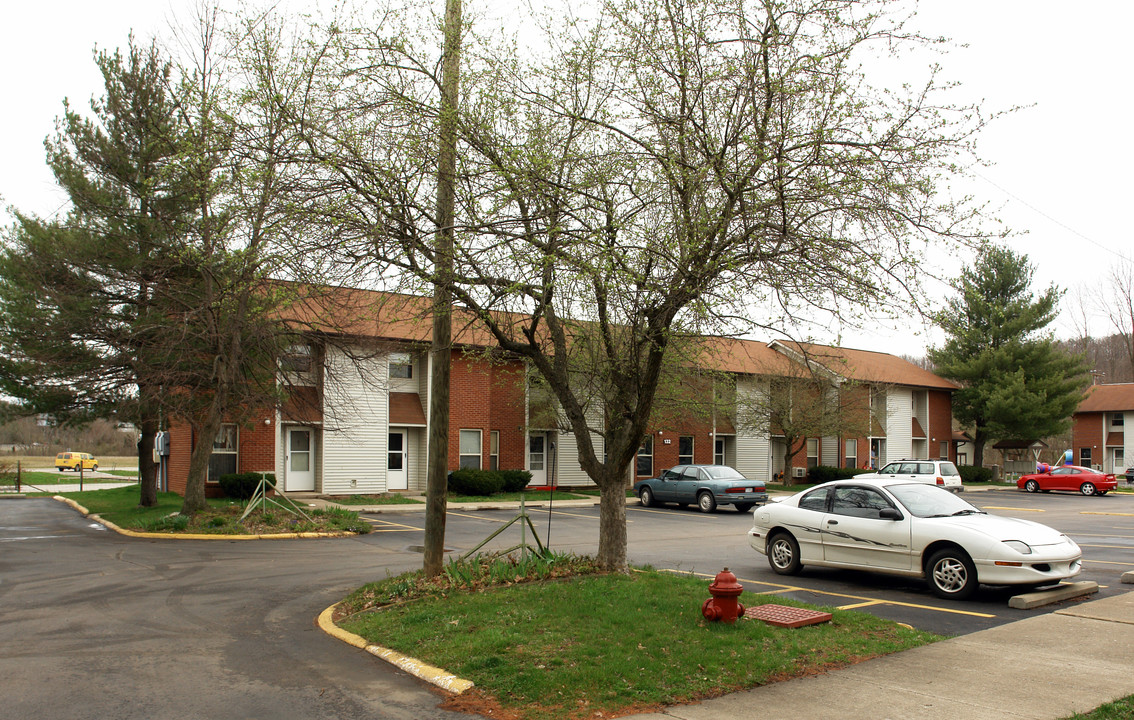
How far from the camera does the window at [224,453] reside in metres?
26.6

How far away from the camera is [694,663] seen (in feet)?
22.1

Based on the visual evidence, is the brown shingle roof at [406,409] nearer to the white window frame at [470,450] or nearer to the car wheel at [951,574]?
the white window frame at [470,450]

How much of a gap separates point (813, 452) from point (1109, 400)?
29290 millimetres

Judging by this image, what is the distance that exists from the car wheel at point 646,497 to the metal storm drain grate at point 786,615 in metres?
19.5

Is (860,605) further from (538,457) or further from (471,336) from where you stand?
(538,457)

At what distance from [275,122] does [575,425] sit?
5.11m

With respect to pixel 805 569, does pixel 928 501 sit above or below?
A: above

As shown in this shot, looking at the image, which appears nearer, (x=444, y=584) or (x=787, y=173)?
(x=787, y=173)

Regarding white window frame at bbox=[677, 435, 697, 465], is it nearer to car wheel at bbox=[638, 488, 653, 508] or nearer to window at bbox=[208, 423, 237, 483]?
car wheel at bbox=[638, 488, 653, 508]

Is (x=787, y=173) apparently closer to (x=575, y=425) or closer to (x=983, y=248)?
(x=983, y=248)

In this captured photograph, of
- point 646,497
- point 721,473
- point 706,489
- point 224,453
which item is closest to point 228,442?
point 224,453

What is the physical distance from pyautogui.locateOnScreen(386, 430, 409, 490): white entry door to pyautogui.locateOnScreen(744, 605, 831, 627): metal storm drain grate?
22.9 meters

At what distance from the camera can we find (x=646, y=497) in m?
28.4

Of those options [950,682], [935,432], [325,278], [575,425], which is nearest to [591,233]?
[575,425]
